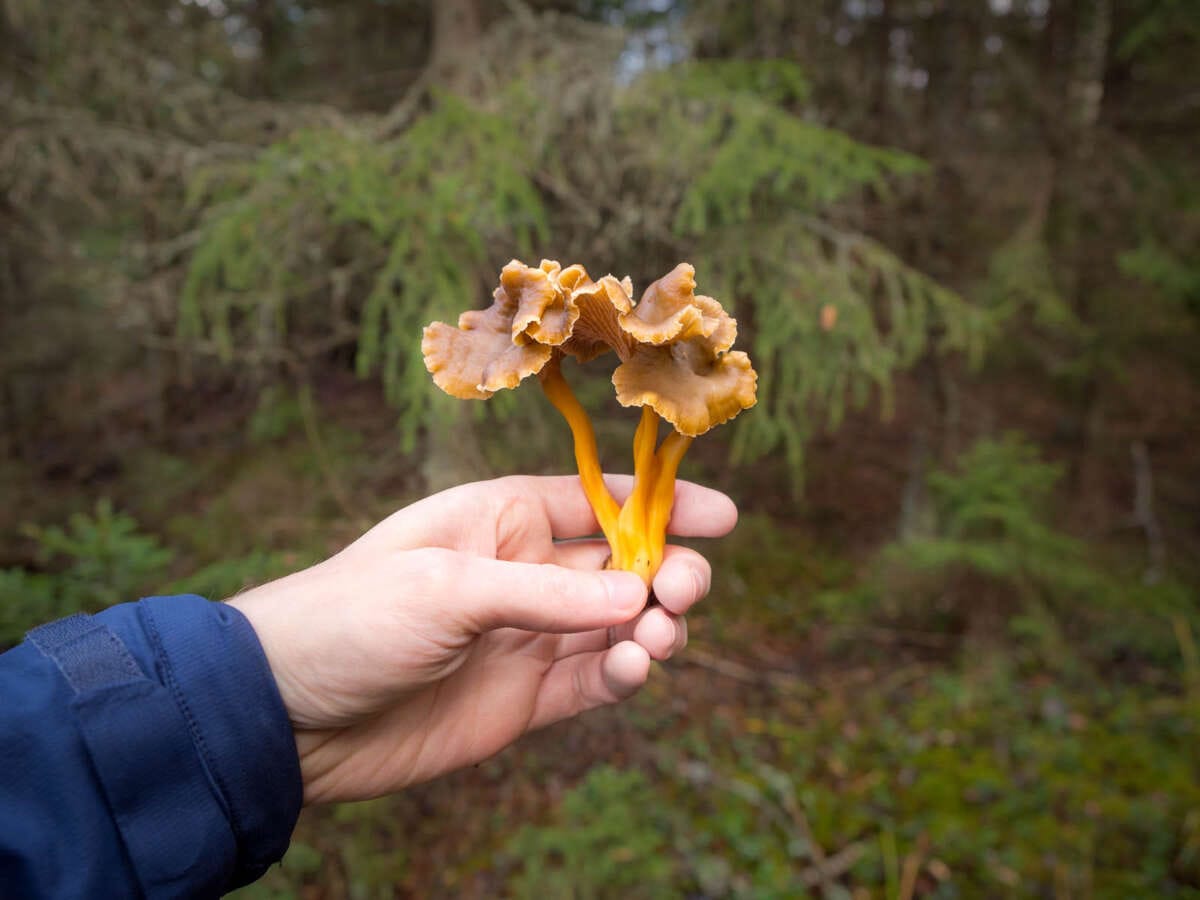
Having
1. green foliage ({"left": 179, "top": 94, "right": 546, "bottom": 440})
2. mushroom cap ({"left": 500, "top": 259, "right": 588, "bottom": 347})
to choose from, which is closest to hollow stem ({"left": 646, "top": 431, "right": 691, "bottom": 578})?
mushroom cap ({"left": 500, "top": 259, "right": 588, "bottom": 347})

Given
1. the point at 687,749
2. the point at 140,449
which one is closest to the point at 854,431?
the point at 687,749

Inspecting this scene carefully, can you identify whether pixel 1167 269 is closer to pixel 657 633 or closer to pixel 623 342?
pixel 623 342

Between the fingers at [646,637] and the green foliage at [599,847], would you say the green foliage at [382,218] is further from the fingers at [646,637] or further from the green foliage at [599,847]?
the green foliage at [599,847]

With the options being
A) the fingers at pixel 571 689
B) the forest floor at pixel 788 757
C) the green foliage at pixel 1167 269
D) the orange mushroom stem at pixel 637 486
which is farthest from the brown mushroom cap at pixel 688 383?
the green foliage at pixel 1167 269

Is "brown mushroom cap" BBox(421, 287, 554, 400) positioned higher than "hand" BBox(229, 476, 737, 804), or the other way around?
"brown mushroom cap" BBox(421, 287, 554, 400)

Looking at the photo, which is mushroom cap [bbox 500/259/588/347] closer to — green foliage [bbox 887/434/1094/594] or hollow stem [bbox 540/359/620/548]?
hollow stem [bbox 540/359/620/548]

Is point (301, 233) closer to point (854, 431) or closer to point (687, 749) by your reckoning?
point (687, 749)

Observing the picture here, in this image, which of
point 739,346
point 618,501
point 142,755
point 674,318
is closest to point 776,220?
point 739,346
